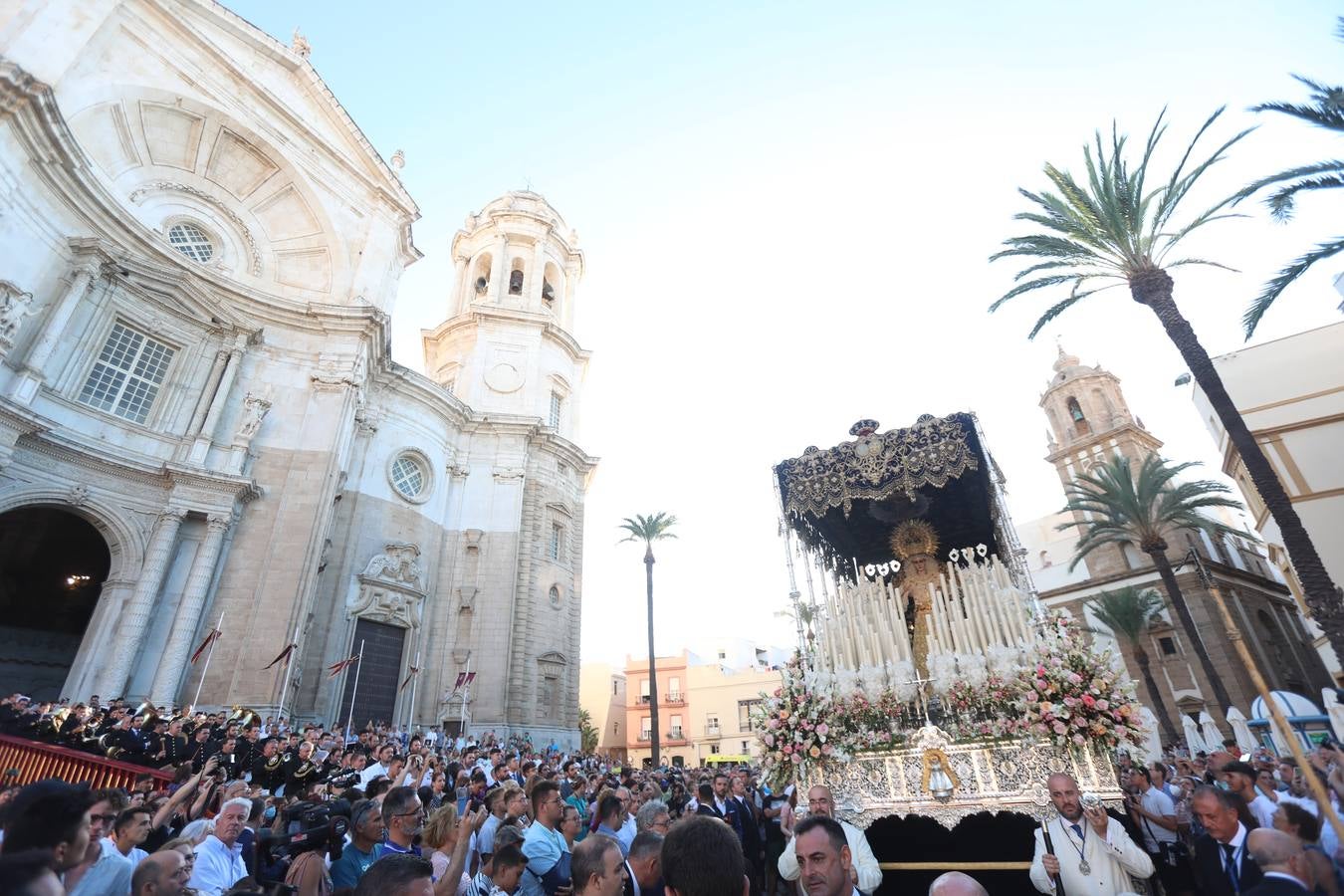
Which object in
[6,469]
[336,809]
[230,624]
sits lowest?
[336,809]

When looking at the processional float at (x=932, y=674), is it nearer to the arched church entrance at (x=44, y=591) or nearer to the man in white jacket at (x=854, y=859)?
the man in white jacket at (x=854, y=859)

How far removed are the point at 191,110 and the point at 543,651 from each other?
20702mm

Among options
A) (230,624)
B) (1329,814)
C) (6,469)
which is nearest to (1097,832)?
(1329,814)

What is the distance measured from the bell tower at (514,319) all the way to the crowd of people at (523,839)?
796 inches

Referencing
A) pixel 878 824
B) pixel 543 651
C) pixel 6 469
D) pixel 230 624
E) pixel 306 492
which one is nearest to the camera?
pixel 878 824

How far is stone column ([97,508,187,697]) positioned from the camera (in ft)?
43.6

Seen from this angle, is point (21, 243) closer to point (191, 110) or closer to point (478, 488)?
point (191, 110)

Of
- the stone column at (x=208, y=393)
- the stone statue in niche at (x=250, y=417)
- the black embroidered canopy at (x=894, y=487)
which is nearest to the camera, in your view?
the black embroidered canopy at (x=894, y=487)

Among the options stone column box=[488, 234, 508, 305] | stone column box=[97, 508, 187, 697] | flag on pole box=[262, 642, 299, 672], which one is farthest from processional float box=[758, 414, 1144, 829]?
stone column box=[488, 234, 508, 305]

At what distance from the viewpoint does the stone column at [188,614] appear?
13664mm

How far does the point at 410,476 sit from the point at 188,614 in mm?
9413

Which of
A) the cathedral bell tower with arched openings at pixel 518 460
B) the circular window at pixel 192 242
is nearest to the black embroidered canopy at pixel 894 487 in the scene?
the cathedral bell tower with arched openings at pixel 518 460

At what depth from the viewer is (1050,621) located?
762 cm

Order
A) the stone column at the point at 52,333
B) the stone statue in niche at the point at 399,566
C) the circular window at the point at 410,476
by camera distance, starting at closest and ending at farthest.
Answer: the stone column at the point at 52,333 < the stone statue in niche at the point at 399,566 < the circular window at the point at 410,476
